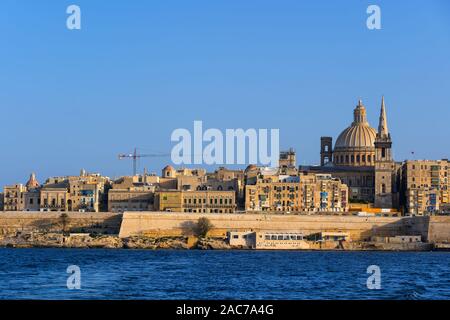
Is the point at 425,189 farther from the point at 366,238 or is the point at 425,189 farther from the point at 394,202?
the point at 366,238

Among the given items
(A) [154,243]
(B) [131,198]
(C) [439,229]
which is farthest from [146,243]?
(C) [439,229]

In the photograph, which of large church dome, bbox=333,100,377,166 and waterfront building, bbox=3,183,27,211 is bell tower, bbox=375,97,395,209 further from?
waterfront building, bbox=3,183,27,211

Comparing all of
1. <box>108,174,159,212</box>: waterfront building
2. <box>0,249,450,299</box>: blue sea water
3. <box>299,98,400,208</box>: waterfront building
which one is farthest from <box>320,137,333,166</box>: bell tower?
<box>0,249,450,299</box>: blue sea water

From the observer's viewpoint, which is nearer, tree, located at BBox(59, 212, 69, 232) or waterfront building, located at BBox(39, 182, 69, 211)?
tree, located at BBox(59, 212, 69, 232)

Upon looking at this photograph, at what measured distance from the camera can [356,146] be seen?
106 metres

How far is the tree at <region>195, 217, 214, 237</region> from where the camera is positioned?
73200 mm

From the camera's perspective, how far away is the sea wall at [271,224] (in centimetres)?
7425

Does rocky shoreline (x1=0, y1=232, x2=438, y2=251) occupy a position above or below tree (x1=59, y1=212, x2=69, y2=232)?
below

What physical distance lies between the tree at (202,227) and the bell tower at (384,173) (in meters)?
21.2

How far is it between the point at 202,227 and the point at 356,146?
119 ft

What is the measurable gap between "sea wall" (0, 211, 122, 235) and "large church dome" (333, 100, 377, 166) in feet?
116

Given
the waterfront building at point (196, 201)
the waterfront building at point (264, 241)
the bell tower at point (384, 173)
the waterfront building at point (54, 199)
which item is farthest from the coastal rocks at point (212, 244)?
the bell tower at point (384, 173)

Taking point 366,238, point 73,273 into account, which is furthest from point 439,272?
point 366,238
